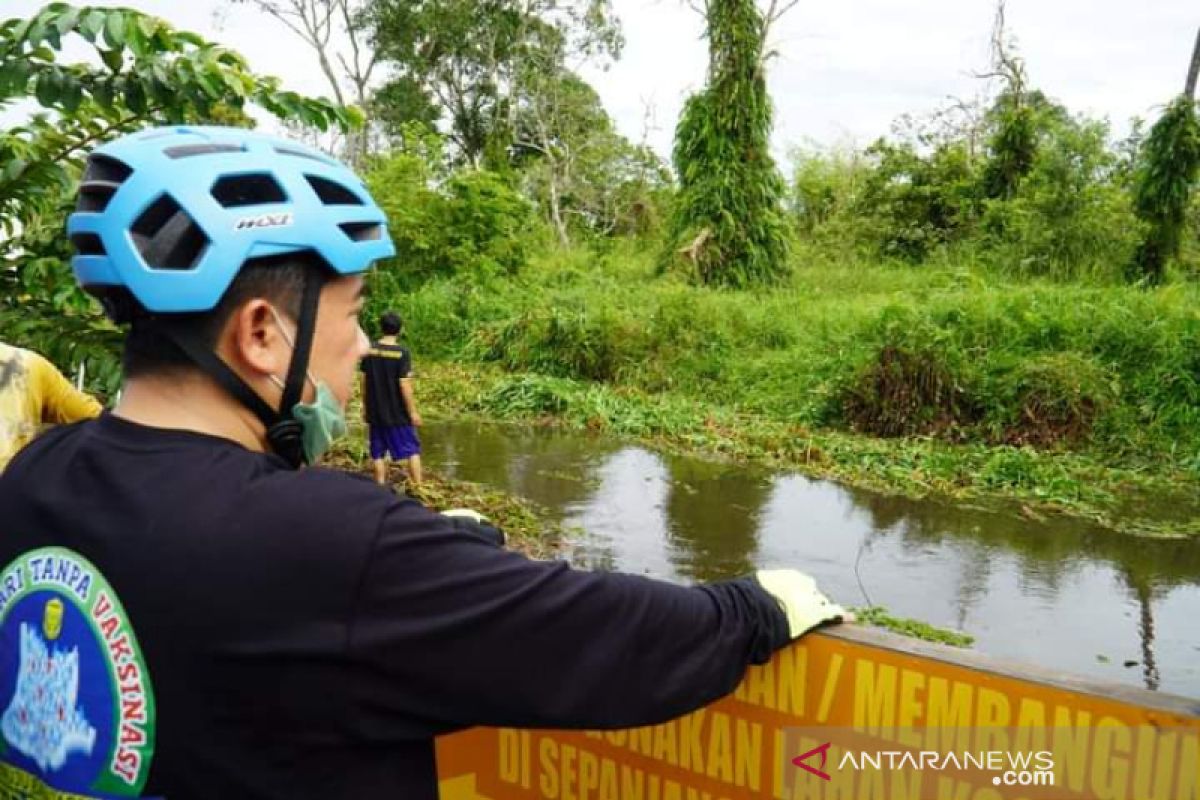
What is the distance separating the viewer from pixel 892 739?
5.80 feet

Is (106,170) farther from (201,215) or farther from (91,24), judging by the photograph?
(91,24)

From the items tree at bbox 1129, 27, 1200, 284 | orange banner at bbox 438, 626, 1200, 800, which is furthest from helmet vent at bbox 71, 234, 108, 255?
tree at bbox 1129, 27, 1200, 284

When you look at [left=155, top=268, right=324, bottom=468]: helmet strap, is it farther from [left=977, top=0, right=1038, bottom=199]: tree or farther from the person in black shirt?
[left=977, top=0, right=1038, bottom=199]: tree

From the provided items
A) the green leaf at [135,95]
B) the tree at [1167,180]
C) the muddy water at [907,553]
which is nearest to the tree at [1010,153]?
the tree at [1167,180]

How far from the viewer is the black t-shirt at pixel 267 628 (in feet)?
3.73

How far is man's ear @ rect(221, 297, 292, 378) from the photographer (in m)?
1.30

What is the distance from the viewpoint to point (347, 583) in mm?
1139

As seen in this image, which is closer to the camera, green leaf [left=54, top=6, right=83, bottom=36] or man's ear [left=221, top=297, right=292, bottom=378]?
man's ear [left=221, top=297, right=292, bottom=378]

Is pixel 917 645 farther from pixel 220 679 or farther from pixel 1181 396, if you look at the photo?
pixel 1181 396

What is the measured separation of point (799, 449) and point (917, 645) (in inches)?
333

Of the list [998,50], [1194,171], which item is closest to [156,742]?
[1194,171]

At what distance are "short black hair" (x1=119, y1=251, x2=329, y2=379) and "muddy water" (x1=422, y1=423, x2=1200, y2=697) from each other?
4488 millimetres

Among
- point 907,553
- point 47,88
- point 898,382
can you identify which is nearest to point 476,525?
point 47,88

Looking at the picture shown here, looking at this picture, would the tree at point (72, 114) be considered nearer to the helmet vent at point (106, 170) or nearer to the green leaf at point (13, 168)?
the green leaf at point (13, 168)
